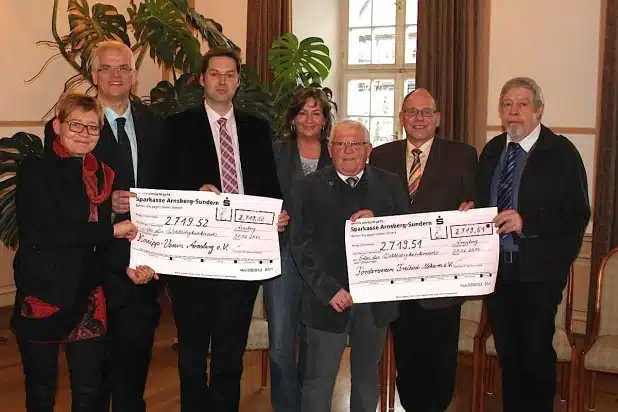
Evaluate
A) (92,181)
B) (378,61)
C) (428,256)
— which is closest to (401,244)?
(428,256)

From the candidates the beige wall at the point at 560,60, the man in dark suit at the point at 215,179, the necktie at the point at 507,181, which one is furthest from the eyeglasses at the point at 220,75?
the beige wall at the point at 560,60

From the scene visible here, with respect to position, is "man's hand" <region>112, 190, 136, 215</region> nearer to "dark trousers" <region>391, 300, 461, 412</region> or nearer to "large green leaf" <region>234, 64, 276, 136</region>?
"dark trousers" <region>391, 300, 461, 412</region>

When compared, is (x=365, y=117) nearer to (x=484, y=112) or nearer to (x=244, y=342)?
(x=484, y=112)

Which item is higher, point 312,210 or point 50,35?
point 50,35

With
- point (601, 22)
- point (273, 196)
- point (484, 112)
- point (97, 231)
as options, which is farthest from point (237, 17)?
point (97, 231)

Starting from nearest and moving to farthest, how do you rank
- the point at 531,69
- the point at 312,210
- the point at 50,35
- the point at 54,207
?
the point at 54,207
the point at 312,210
the point at 531,69
the point at 50,35

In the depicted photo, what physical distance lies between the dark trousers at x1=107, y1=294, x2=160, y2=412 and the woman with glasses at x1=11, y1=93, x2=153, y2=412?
26cm

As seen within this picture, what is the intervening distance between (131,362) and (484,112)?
329cm

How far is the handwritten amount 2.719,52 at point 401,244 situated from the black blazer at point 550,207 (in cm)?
45

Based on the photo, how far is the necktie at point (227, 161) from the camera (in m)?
3.14

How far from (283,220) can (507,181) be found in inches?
39.0

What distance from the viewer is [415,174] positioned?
328cm

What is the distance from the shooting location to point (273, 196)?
10.5ft

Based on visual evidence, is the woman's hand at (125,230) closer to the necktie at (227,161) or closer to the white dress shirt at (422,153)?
the necktie at (227,161)
